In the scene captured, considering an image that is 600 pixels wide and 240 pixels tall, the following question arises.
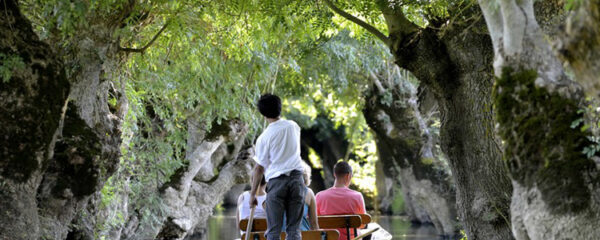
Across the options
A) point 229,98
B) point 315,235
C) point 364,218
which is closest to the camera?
point 315,235

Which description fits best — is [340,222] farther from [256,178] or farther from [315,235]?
[256,178]

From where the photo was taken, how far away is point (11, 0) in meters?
6.85

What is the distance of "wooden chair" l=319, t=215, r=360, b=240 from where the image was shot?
863cm

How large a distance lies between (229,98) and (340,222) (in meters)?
5.82

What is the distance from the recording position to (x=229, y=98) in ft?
46.1

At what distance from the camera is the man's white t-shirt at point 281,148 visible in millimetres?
6855

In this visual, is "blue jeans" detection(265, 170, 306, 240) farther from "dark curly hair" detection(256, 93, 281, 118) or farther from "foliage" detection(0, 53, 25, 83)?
"foliage" detection(0, 53, 25, 83)

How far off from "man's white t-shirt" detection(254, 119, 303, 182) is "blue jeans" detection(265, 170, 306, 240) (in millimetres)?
68

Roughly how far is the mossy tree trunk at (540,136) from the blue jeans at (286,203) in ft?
6.89

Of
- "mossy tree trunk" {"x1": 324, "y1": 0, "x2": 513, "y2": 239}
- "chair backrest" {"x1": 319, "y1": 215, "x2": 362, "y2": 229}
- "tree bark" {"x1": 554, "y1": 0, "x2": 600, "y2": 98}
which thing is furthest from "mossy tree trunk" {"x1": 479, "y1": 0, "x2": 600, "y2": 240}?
"chair backrest" {"x1": 319, "y1": 215, "x2": 362, "y2": 229}

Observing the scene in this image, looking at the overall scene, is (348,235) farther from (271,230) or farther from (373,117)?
(373,117)

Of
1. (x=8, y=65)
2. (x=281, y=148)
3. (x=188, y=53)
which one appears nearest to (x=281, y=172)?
(x=281, y=148)

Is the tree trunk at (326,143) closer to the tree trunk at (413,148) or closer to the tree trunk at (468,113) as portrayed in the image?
the tree trunk at (413,148)

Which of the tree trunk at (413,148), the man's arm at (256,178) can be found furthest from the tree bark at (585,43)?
the tree trunk at (413,148)
